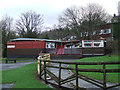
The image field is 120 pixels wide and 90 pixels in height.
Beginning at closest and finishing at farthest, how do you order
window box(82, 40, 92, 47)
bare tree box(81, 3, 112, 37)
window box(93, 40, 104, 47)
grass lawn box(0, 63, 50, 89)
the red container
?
grass lawn box(0, 63, 50, 89), window box(93, 40, 104, 47), window box(82, 40, 92, 47), the red container, bare tree box(81, 3, 112, 37)

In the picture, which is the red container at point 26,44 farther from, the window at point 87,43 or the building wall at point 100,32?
the building wall at point 100,32

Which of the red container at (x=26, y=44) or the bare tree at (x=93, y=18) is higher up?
the bare tree at (x=93, y=18)

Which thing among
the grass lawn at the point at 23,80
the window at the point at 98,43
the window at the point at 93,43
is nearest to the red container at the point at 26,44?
the window at the point at 93,43

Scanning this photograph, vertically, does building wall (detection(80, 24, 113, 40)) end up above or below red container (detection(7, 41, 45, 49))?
above

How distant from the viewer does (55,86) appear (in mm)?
6059

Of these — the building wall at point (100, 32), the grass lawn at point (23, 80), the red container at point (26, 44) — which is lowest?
the grass lawn at point (23, 80)

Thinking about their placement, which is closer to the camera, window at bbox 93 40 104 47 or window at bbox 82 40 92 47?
window at bbox 93 40 104 47

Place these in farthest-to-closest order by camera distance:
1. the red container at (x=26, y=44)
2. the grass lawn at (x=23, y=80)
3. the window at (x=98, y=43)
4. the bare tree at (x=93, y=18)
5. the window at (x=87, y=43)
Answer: the bare tree at (x=93, y=18)
the red container at (x=26, y=44)
the window at (x=87, y=43)
the window at (x=98, y=43)
the grass lawn at (x=23, y=80)

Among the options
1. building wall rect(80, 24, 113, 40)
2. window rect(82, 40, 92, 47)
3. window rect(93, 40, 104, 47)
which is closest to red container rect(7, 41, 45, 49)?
window rect(82, 40, 92, 47)

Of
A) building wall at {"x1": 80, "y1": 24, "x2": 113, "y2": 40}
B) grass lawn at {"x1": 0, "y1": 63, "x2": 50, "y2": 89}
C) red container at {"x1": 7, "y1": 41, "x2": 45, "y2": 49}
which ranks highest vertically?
building wall at {"x1": 80, "y1": 24, "x2": 113, "y2": 40}

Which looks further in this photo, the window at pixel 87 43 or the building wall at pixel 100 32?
the building wall at pixel 100 32

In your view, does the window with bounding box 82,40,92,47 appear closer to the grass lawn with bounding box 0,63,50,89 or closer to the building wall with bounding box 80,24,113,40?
the building wall with bounding box 80,24,113,40

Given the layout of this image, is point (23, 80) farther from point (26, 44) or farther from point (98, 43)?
point (26, 44)

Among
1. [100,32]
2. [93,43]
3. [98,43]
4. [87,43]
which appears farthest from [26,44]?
[100,32]
